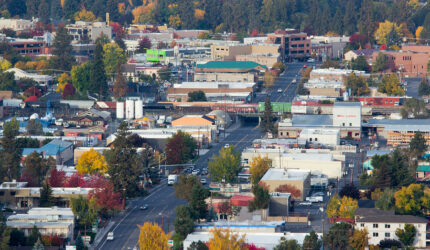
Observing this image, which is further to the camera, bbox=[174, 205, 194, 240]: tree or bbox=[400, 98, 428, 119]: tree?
bbox=[400, 98, 428, 119]: tree

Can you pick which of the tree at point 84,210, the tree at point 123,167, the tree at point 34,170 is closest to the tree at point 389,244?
the tree at point 84,210

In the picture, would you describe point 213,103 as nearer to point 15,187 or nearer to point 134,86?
point 134,86

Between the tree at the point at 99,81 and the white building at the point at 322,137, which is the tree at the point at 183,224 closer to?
the white building at the point at 322,137

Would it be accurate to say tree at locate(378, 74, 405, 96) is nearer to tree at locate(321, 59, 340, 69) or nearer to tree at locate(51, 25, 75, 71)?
tree at locate(321, 59, 340, 69)

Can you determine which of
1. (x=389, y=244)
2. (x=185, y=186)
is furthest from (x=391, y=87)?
(x=389, y=244)

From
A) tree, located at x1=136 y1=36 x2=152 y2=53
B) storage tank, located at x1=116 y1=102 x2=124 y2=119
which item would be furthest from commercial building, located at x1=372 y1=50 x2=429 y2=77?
storage tank, located at x1=116 y1=102 x2=124 y2=119

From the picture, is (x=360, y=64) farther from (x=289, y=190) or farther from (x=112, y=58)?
(x=289, y=190)
